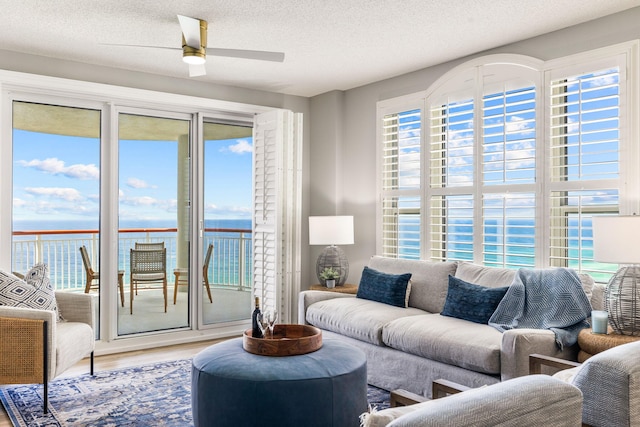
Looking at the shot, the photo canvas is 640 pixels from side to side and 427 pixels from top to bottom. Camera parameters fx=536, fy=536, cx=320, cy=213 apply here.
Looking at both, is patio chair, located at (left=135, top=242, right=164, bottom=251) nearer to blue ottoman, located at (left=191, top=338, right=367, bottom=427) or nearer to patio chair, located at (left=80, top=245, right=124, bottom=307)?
patio chair, located at (left=80, top=245, right=124, bottom=307)

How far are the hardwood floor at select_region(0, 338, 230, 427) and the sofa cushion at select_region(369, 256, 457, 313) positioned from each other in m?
2.05

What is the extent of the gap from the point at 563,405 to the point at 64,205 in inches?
177

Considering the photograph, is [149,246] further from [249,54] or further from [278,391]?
[278,391]

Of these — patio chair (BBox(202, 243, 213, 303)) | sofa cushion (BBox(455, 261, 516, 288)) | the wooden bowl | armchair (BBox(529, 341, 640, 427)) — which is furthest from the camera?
patio chair (BBox(202, 243, 213, 303))

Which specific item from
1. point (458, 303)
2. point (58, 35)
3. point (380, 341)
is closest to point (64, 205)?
point (58, 35)

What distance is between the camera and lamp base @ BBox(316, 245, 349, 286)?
17.3ft

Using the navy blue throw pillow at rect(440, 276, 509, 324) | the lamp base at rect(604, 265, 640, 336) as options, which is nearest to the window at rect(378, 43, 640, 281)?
the navy blue throw pillow at rect(440, 276, 509, 324)

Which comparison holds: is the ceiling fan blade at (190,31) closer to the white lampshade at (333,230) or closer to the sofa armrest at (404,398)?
the white lampshade at (333,230)

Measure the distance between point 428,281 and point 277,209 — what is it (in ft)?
6.15

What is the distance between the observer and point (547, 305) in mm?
3385

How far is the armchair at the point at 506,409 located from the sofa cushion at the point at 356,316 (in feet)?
8.26

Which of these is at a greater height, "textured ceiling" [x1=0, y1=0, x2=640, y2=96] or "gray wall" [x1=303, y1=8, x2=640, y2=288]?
"textured ceiling" [x1=0, y1=0, x2=640, y2=96]

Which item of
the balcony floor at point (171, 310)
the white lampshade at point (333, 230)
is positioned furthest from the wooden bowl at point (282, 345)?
the balcony floor at point (171, 310)

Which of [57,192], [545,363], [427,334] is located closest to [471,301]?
[427,334]
